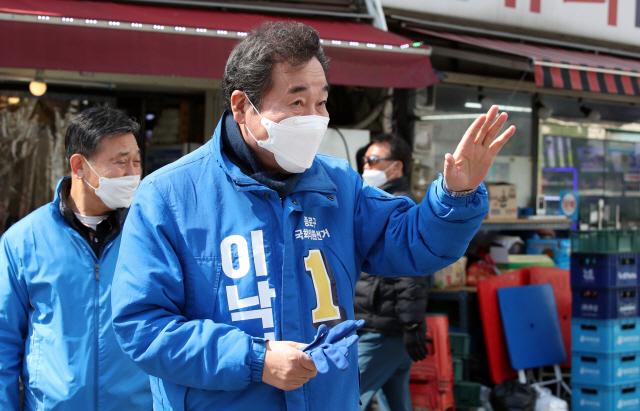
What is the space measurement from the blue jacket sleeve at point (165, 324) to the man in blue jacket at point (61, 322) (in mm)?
906

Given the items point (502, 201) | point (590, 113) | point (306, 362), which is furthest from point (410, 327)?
point (590, 113)

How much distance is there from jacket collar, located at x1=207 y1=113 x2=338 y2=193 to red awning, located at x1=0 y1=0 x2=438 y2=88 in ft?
8.74

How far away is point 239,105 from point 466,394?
429cm

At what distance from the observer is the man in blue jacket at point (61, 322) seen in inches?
91.0

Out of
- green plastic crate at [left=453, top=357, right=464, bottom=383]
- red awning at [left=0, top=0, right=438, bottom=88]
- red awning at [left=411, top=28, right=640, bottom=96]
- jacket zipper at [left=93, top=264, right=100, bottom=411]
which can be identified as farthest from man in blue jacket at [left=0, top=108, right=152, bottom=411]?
red awning at [left=411, top=28, right=640, bottom=96]

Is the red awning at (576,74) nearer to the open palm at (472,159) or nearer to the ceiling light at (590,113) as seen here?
the ceiling light at (590,113)

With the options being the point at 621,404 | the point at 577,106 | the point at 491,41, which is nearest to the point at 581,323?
the point at 621,404

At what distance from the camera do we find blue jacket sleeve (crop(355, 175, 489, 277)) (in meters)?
1.63

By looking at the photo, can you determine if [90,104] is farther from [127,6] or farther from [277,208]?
[277,208]

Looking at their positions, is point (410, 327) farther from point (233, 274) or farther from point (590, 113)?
point (590, 113)

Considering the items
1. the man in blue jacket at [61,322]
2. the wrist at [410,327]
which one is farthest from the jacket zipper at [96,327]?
the wrist at [410,327]

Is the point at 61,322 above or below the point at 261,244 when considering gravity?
below

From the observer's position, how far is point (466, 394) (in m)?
5.27

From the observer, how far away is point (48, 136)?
5539 mm
